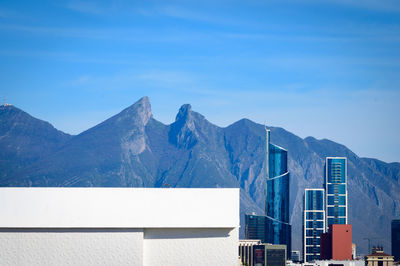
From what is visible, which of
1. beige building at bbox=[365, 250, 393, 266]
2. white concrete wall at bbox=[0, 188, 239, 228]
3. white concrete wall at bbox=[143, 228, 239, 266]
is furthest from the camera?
beige building at bbox=[365, 250, 393, 266]

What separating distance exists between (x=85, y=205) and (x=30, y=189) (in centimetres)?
225

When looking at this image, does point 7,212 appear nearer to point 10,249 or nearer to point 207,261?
point 10,249

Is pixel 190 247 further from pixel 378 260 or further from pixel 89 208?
pixel 378 260

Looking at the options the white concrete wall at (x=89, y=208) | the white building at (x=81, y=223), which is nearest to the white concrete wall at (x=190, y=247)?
A: the white building at (x=81, y=223)

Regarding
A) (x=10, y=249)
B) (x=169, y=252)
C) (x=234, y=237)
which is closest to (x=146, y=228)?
(x=169, y=252)

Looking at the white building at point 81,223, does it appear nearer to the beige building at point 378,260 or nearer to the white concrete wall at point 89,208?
the white concrete wall at point 89,208

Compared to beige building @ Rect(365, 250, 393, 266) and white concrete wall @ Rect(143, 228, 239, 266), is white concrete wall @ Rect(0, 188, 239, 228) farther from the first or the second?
beige building @ Rect(365, 250, 393, 266)

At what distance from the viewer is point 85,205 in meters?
26.7

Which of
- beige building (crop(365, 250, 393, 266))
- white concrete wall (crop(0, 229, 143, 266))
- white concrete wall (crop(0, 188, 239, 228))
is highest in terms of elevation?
white concrete wall (crop(0, 188, 239, 228))

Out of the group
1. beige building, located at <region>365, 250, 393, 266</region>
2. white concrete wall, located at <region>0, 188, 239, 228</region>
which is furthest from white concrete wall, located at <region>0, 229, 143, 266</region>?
beige building, located at <region>365, 250, 393, 266</region>

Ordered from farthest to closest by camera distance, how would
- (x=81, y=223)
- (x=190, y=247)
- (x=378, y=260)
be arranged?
(x=378, y=260) → (x=190, y=247) → (x=81, y=223)

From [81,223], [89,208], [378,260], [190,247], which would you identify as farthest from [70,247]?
[378,260]

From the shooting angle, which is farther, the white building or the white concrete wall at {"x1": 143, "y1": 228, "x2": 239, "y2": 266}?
the white concrete wall at {"x1": 143, "y1": 228, "x2": 239, "y2": 266}

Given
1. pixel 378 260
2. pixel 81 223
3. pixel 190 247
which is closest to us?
pixel 81 223
